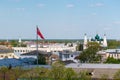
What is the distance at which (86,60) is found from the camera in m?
39.8

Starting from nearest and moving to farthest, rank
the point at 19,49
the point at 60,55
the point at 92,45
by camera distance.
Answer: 1. the point at 92,45
2. the point at 60,55
3. the point at 19,49

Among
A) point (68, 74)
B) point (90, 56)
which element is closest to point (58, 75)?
Answer: point (68, 74)

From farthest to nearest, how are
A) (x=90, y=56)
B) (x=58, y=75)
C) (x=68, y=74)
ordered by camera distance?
(x=90, y=56)
(x=58, y=75)
(x=68, y=74)

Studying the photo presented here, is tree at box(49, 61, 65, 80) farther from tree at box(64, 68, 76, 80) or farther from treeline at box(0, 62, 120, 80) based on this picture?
tree at box(64, 68, 76, 80)

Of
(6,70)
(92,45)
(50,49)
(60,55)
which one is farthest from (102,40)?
(6,70)

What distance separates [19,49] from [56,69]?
51.2 meters

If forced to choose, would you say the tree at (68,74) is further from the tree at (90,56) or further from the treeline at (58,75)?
the tree at (90,56)

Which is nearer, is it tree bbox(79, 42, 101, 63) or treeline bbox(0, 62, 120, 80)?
treeline bbox(0, 62, 120, 80)

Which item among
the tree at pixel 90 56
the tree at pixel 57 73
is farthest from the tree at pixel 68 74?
the tree at pixel 90 56

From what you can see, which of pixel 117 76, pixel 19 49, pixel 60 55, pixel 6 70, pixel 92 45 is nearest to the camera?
pixel 117 76

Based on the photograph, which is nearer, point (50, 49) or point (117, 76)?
point (117, 76)

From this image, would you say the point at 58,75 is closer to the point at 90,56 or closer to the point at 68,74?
the point at 68,74

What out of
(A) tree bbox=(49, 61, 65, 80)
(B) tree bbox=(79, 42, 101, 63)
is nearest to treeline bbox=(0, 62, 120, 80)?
(A) tree bbox=(49, 61, 65, 80)

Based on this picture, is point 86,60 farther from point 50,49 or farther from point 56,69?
point 50,49
